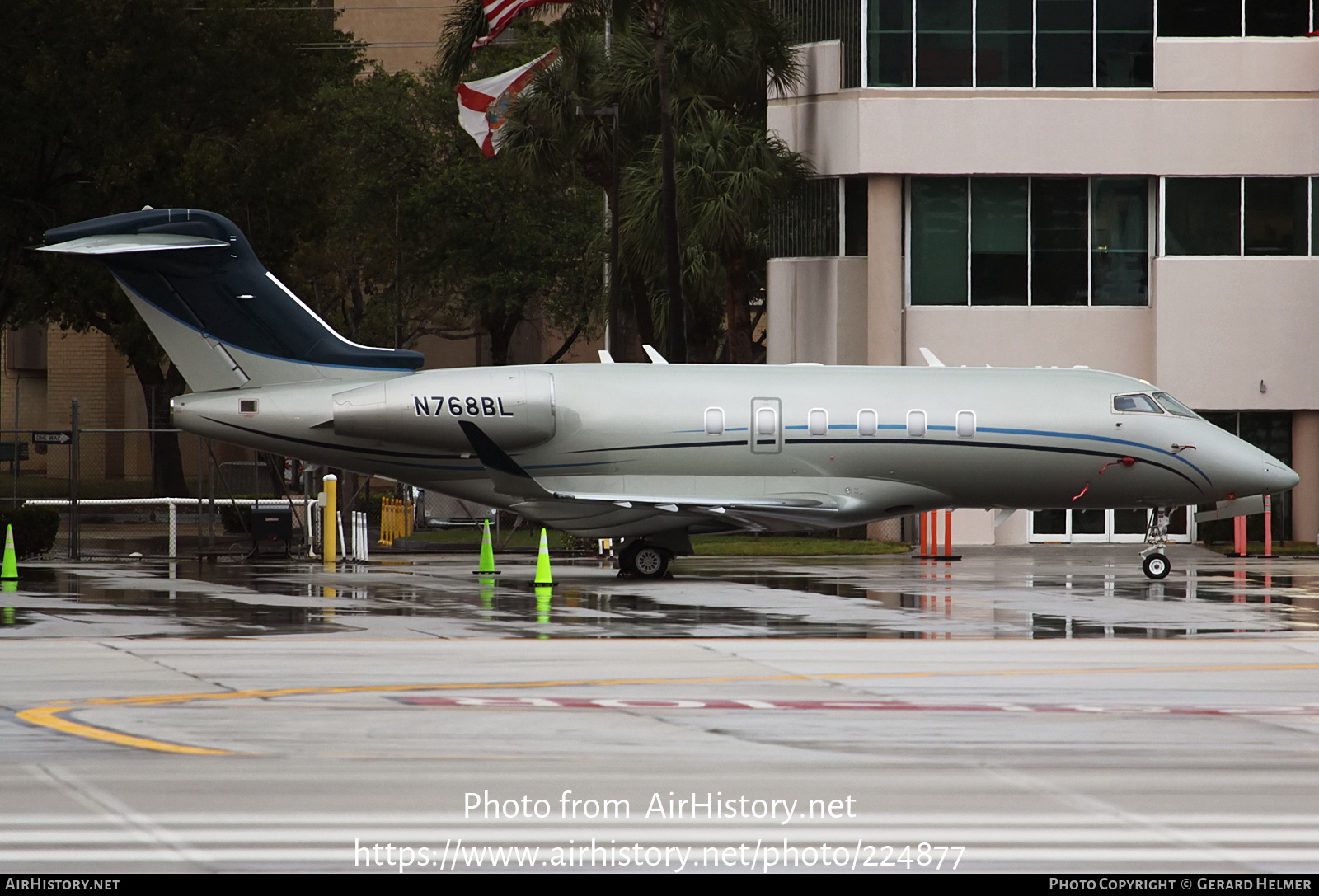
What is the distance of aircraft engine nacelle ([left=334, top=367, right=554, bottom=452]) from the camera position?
2411 cm

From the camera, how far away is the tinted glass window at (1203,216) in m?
36.2

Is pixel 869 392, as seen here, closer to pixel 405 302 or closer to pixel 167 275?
pixel 167 275

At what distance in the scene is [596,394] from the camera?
80.3ft

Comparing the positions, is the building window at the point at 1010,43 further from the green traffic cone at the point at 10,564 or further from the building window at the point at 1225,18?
the green traffic cone at the point at 10,564

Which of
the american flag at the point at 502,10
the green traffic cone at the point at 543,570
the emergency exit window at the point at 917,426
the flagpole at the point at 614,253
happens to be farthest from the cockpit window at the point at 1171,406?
the american flag at the point at 502,10

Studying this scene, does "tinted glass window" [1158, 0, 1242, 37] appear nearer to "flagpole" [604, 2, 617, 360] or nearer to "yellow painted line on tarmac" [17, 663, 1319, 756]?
"flagpole" [604, 2, 617, 360]

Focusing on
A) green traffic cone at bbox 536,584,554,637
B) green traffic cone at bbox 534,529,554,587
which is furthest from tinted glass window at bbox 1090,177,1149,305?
green traffic cone at bbox 536,584,554,637

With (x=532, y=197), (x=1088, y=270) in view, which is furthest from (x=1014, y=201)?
(x=532, y=197)

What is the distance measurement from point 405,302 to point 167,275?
32026mm

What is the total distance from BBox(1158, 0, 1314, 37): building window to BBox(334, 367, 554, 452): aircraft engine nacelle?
65.0ft

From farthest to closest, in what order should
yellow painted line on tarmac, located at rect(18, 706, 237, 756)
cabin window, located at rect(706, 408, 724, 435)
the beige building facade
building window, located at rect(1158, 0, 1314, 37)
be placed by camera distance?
1. building window, located at rect(1158, 0, 1314, 37)
2. the beige building facade
3. cabin window, located at rect(706, 408, 724, 435)
4. yellow painted line on tarmac, located at rect(18, 706, 237, 756)

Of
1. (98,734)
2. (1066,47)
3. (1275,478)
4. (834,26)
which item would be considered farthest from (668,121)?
(98,734)

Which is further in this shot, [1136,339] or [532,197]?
[532,197]

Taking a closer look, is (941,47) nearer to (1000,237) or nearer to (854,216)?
(854,216)
